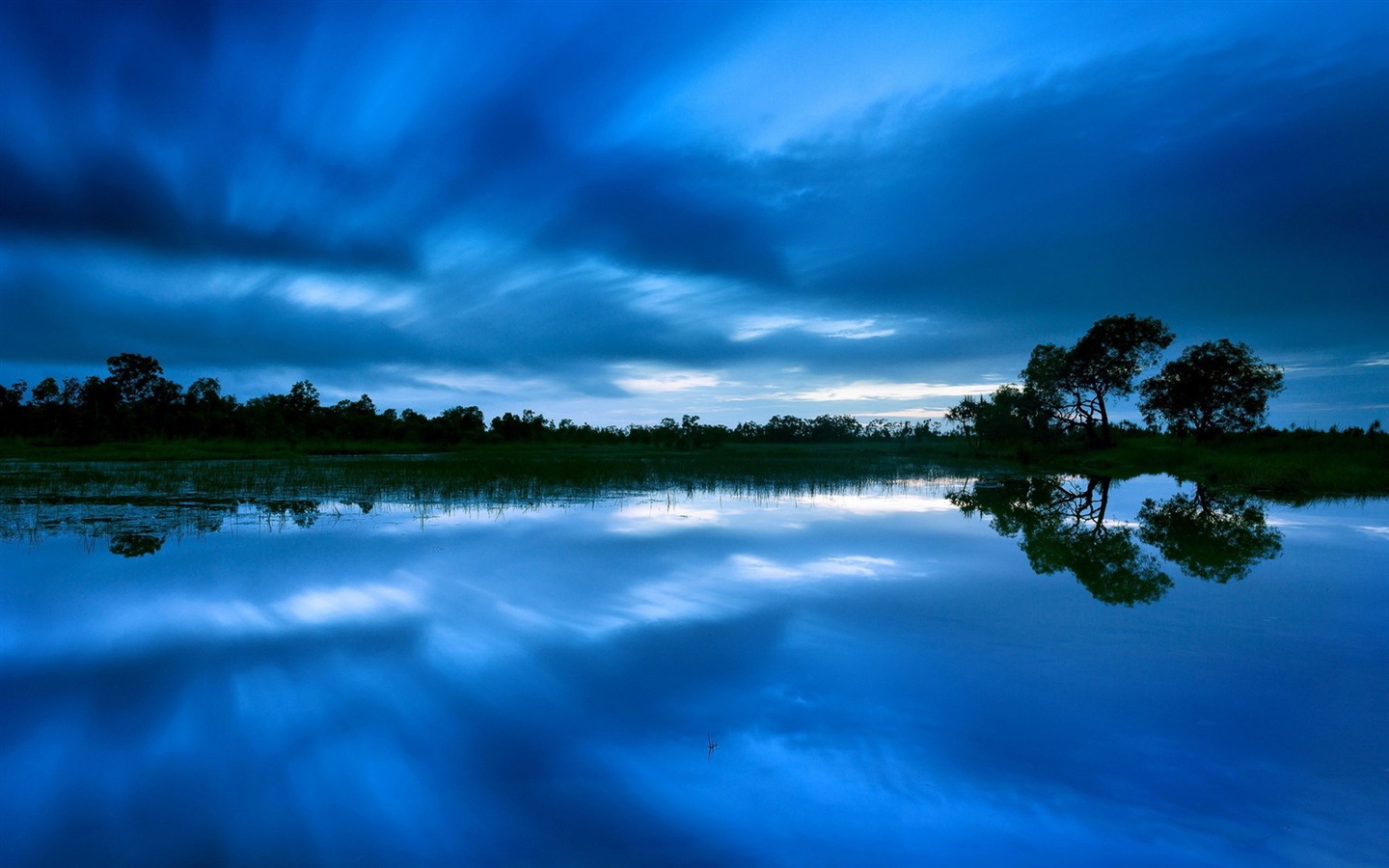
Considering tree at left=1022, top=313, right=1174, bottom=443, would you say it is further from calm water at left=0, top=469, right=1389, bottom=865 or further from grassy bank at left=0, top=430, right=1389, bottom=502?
calm water at left=0, top=469, right=1389, bottom=865

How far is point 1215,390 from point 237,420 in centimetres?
8798

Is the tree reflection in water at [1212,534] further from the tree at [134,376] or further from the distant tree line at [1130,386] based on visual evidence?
the tree at [134,376]

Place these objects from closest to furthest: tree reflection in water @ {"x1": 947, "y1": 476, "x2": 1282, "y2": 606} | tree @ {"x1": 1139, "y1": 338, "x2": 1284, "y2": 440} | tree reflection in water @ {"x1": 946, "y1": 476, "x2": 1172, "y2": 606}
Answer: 1. tree reflection in water @ {"x1": 946, "y1": 476, "x2": 1172, "y2": 606}
2. tree reflection in water @ {"x1": 947, "y1": 476, "x2": 1282, "y2": 606}
3. tree @ {"x1": 1139, "y1": 338, "x2": 1284, "y2": 440}

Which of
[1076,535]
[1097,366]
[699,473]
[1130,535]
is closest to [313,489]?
[699,473]

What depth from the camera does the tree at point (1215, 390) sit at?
133 feet

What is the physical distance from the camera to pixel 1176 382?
43.3 metres

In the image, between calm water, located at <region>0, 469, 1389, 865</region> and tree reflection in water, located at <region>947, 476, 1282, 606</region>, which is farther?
tree reflection in water, located at <region>947, 476, 1282, 606</region>

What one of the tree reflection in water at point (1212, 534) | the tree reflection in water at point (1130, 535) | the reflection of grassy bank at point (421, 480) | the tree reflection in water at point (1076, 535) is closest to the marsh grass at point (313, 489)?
the reflection of grassy bank at point (421, 480)

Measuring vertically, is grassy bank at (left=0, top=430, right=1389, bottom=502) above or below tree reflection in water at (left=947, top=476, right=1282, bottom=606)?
above

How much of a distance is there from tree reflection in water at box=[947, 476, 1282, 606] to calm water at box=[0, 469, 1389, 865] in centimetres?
17

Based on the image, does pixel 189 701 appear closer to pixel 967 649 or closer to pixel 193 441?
pixel 967 649

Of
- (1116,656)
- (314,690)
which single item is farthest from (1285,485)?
(314,690)

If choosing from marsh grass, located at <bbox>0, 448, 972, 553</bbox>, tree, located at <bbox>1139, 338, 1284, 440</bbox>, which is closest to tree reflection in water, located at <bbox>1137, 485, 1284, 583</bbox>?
marsh grass, located at <bbox>0, 448, 972, 553</bbox>

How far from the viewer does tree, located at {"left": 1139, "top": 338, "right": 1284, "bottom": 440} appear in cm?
4041
